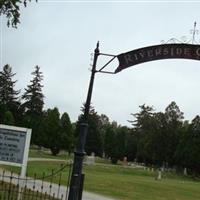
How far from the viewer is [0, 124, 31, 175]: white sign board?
1352 centimetres

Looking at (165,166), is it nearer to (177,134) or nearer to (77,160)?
(177,134)

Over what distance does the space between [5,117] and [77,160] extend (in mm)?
62511

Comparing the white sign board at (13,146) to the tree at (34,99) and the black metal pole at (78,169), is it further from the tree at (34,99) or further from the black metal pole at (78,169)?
the tree at (34,99)

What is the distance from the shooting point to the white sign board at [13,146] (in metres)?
13.5

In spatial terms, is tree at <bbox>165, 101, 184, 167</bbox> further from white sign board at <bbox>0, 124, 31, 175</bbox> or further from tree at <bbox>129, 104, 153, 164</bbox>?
white sign board at <bbox>0, 124, 31, 175</bbox>

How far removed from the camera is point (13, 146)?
13578 millimetres

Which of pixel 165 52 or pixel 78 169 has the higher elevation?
pixel 165 52

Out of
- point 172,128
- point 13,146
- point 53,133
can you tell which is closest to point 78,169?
point 13,146

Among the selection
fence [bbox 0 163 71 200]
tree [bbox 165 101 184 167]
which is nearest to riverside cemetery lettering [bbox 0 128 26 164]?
fence [bbox 0 163 71 200]

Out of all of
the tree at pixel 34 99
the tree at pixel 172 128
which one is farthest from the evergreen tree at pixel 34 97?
the tree at pixel 172 128

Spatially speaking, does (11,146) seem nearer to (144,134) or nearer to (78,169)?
(78,169)

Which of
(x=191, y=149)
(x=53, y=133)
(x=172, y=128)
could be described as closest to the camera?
(x=53, y=133)

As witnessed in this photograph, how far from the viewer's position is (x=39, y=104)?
95.8 metres

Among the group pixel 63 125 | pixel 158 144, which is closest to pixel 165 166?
pixel 158 144
